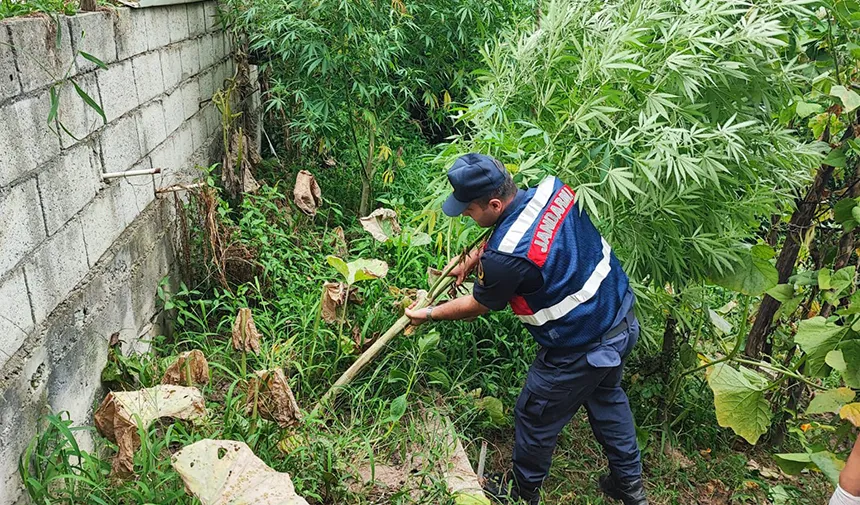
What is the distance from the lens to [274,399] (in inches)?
106

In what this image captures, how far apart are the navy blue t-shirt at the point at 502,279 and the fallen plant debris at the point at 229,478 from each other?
3.56ft

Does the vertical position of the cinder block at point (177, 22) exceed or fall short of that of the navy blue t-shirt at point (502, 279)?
it exceeds it

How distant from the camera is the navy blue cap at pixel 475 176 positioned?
2664 mm

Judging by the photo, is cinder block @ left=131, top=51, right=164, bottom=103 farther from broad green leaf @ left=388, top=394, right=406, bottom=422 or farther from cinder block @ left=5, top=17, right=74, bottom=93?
broad green leaf @ left=388, top=394, right=406, bottom=422

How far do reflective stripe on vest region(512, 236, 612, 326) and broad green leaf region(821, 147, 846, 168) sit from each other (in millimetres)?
1214

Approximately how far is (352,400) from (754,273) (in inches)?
82.0

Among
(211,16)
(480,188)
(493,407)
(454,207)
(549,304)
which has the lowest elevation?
(493,407)

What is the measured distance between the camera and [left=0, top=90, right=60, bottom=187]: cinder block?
2.09 meters

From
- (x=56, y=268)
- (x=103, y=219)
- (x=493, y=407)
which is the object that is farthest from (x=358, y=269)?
(x=56, y=268)

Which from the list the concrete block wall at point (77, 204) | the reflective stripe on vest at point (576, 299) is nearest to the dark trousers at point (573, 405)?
the reflective stripe on vest at point (576, 299)

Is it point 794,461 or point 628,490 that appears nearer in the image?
point 794,461

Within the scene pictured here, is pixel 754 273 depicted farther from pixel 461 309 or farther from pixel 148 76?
pixel 148 76

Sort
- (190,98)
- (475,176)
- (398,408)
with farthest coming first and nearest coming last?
(190,98) < (398,408) < (475,176)

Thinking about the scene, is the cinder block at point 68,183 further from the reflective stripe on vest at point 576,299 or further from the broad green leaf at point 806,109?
the broad green leaf at point 806,109
